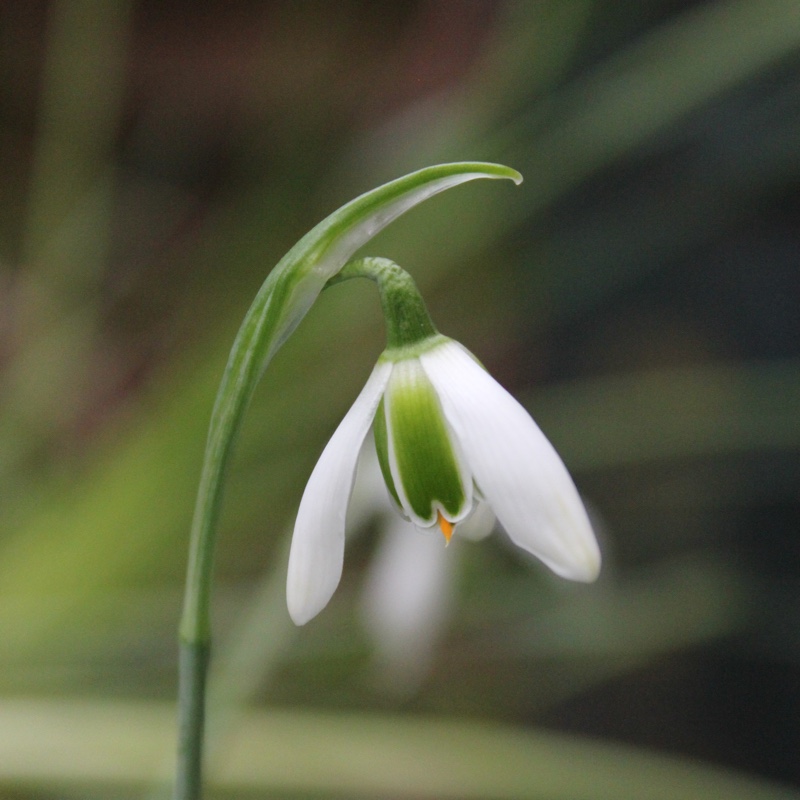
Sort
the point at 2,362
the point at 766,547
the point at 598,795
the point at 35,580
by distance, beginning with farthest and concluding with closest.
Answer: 1. the point at 2,362
2. the point at 766,547
3. the point at 35,580
4. the point at 598,795

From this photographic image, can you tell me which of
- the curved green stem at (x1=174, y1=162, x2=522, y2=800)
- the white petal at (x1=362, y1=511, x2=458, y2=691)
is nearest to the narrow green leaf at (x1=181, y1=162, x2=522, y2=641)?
the curved green stem at (x1=174, y1=162, x2=522, y2=800)

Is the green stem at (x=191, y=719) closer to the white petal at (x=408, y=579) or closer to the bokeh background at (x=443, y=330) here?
the white petal at (x=408, y=579)

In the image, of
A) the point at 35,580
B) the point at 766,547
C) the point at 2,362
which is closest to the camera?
the point at 35,580

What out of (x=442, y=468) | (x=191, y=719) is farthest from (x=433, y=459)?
(x=191, y=719)

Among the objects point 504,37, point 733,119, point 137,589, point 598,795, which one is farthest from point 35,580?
point 733,119

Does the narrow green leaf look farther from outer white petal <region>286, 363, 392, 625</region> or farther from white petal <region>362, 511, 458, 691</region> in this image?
white petal <region>362, 511, 458, 691</region>

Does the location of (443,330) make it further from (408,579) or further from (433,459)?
(433,459)

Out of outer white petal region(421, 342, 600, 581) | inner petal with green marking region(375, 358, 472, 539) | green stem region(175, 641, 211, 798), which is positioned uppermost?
inner petal with green marking region(375, 358, 472, 539)

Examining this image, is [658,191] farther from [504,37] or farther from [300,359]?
[300,359]
